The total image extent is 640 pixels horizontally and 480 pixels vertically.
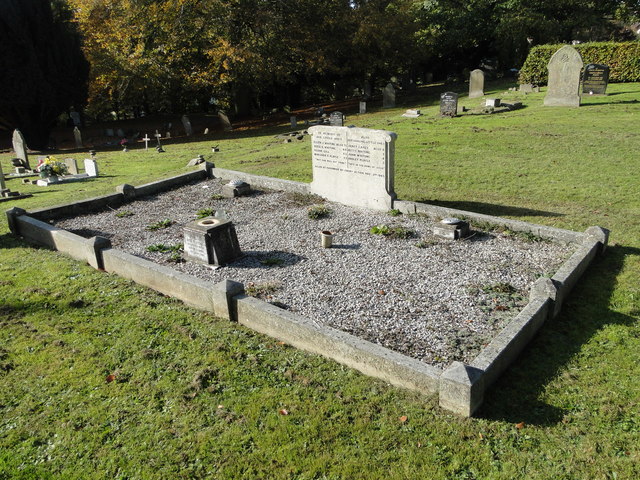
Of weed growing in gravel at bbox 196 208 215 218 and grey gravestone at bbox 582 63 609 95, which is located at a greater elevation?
grey gravestone at bbox 582 63 609 95

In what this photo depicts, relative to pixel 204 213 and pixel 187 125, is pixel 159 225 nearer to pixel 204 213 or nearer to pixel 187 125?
pixel 204 213

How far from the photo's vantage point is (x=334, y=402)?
17.4 ft

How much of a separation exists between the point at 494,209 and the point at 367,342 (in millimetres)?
6820

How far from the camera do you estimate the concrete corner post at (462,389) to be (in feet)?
16.2

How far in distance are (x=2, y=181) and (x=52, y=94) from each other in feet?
47.7

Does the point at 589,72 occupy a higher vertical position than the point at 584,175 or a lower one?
higher

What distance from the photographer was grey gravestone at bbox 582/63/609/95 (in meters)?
26.1

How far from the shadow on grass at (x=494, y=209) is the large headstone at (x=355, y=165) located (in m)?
1.45

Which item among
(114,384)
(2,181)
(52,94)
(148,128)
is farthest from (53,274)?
(148,128)

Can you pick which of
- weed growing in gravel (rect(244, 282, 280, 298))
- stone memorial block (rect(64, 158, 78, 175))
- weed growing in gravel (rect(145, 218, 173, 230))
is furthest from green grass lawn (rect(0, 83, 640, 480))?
stone memorial block (rect(64, 158, 78, 175))

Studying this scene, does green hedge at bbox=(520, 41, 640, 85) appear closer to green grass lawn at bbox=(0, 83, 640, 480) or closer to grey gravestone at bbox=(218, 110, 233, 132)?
grey gravestone at bbox=(218, 110, 233, 132)

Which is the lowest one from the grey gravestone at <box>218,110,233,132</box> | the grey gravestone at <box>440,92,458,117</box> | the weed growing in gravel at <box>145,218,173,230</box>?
the weed growing in gravel at <box>145,218,173,230</box>

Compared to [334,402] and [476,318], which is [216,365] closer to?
[334,402]

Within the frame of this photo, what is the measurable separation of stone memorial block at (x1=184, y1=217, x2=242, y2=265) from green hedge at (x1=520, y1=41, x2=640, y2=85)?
93.7 ft
